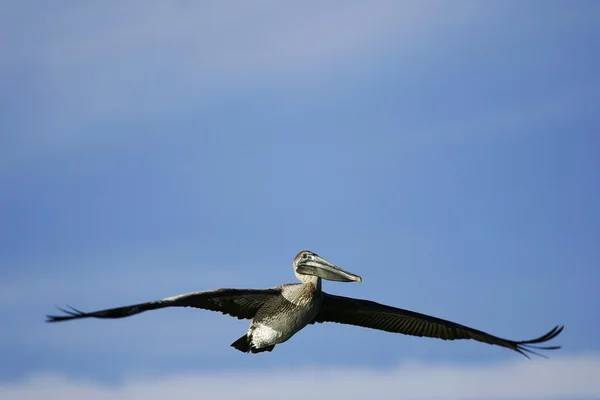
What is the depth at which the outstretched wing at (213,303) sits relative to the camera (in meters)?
15.4

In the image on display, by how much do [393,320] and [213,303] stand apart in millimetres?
3724

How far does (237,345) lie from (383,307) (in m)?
2.87

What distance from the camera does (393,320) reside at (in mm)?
20031

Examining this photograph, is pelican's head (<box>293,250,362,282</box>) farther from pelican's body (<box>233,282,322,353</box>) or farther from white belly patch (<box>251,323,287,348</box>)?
white belly patch (<box>251,323,287,348</box>)

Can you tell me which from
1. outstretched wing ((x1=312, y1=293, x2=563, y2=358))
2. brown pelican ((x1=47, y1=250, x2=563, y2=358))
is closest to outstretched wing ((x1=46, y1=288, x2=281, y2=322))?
brown pelican ((x1=47, y1=250, x2=563, y2=358))

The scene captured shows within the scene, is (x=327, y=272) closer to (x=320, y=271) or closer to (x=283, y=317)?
(x=320, y=271)

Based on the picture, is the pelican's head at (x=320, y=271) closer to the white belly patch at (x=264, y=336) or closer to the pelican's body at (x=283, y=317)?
the pelican's body at (x=283, y=317)

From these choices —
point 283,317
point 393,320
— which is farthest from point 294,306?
point 393,320

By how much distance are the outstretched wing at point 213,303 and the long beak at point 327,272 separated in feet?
2.31

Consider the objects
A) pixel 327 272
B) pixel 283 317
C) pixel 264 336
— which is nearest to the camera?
pixel 283 317

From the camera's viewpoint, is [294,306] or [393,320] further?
[393,320]

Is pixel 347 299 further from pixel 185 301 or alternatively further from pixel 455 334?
pixel 185 301

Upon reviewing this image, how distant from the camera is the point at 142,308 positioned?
15.8 meters

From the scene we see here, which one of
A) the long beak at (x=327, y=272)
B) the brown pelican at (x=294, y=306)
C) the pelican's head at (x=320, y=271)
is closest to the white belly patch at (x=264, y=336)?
the brown pelican at (x=294, y=306)
